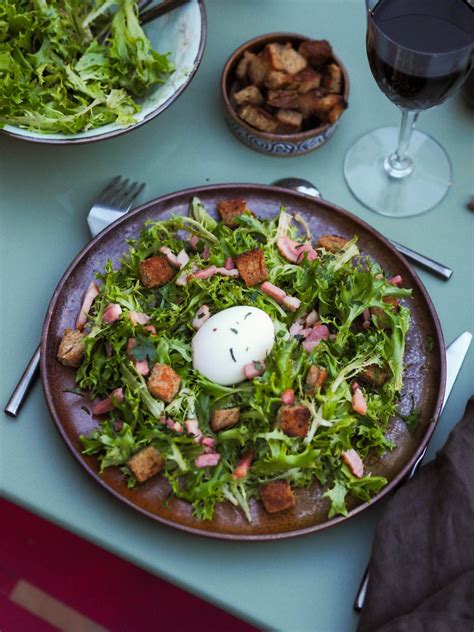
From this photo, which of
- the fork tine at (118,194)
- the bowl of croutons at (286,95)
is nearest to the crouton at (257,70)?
the bowl of croutons at (286,95)

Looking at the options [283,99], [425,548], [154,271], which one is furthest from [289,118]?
[425,548]

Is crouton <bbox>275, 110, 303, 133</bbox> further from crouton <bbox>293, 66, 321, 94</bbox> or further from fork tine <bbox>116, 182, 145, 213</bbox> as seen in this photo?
fork tine <bbox>116, 182, 145, 213</bbox>

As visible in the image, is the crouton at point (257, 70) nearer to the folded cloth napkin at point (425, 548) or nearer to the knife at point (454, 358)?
the knife at point (454, 358)

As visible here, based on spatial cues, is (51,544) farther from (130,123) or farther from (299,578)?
(130,123)

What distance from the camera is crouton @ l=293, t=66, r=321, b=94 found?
67.9 inches

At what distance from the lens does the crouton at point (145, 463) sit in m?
1.31

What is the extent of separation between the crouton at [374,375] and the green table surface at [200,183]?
0.18 m

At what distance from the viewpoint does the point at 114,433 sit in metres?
1.36

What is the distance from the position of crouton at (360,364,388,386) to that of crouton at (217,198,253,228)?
393 millimetres

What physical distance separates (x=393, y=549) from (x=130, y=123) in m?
0.94

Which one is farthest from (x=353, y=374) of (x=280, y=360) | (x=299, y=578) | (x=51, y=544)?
(x=51, y=544)

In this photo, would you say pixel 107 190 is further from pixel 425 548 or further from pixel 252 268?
pixel 425 548

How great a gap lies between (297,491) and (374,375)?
248mm

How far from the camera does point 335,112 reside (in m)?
1.71
